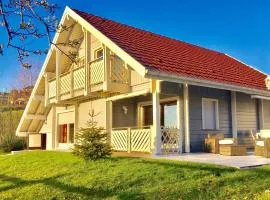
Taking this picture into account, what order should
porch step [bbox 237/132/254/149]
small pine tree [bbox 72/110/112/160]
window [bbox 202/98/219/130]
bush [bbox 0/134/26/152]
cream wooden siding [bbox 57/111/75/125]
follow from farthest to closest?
bush [bbox 0/134/26/152]
cream wooden siding [bbox 57/111/75/125]
porch step [bbox 237/132/254/149]
window [bbox 202/98/219/130]
small pine tree [bbox 72/110/112/160]

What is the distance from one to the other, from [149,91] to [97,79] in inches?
106

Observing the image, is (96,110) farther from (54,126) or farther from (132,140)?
(132,140)

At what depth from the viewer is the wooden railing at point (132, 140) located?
1490 centimetres

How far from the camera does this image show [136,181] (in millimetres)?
9773

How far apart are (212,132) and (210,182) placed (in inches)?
305

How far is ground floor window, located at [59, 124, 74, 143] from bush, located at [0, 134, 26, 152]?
5.29 m

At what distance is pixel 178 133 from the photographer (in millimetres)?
15234

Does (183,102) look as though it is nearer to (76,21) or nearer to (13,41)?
(76,21)

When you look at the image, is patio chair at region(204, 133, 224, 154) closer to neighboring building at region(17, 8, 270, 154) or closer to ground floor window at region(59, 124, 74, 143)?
neighboring building at region(17, 8, 270, 154)

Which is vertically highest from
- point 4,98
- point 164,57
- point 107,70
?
point 4,98

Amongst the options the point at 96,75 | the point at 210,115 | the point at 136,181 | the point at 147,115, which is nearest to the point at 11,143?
the point at 147,115

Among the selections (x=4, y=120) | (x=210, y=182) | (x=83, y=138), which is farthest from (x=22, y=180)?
(x=4, y=120)

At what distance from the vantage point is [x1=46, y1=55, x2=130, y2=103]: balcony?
16062 mm

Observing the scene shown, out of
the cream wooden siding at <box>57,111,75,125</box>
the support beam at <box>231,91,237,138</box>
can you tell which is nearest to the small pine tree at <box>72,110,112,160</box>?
the support beam at <box>231,91,237,138</box>
